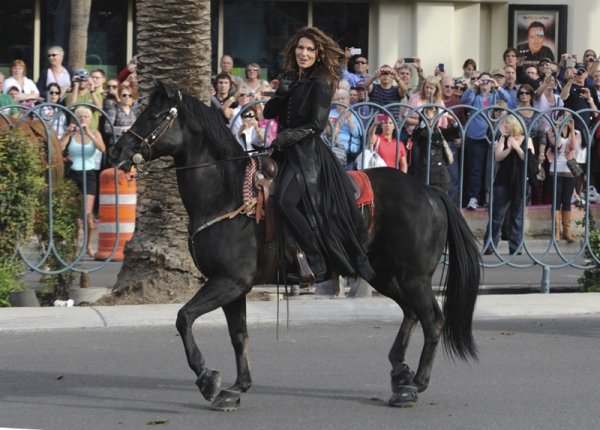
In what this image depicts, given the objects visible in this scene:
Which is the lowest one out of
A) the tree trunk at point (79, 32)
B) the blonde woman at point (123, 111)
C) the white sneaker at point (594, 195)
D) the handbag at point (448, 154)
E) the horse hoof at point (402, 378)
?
the horse hoof at point (402, 378)

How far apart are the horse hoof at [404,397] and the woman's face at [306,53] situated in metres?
2.08

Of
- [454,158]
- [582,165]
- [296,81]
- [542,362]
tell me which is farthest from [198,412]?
[582,165]

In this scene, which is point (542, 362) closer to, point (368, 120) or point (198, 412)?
point (198, 412)

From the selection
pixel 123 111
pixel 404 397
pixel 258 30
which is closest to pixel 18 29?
pixel 258 30

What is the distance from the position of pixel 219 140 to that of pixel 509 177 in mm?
7005

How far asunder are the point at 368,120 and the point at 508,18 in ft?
47.2

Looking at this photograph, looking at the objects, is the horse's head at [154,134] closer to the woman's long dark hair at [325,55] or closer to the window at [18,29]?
the woman's long dark hair at [325,55]

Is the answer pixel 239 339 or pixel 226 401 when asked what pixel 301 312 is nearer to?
pixel 239 339

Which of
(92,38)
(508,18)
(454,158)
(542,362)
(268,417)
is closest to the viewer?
(268,417)

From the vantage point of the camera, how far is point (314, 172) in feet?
27.4

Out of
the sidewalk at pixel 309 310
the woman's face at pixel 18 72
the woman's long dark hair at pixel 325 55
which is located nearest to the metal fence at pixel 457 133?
the sidewalk at pixel 309 310

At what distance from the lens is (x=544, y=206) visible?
16.4 metres

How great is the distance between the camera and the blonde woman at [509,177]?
1446cm

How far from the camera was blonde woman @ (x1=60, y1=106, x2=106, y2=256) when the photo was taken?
13312 mm
